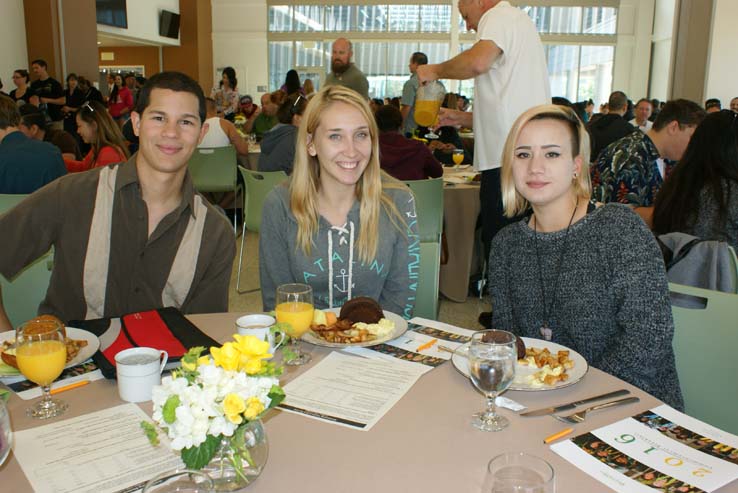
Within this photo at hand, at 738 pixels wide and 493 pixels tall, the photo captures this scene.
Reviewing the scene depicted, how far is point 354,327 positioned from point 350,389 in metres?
0.27

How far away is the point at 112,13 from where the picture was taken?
12.9 meters

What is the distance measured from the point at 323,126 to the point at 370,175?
9.1 inches

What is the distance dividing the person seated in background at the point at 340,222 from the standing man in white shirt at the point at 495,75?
1.06 metres

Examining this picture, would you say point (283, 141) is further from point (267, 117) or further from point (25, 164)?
point (267, 117)

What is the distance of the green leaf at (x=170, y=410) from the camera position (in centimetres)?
79

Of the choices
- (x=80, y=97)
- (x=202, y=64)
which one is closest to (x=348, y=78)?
(x=80, y=97)

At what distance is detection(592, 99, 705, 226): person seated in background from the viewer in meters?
3.46

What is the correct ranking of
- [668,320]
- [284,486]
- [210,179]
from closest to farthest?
[284,486], [668,320], [210,179]

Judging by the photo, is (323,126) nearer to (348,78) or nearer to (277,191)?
(277,191)

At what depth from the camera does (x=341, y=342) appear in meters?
1.49

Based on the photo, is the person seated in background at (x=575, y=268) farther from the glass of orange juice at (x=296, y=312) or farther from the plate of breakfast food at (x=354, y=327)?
the glass of orange juice at (x=296, y=312)

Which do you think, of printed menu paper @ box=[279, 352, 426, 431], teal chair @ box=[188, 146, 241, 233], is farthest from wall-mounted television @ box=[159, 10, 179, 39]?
printed menu paper @ box=[279, 352, 426, 431]

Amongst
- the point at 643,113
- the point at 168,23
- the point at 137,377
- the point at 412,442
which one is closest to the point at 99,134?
the point at 137,377

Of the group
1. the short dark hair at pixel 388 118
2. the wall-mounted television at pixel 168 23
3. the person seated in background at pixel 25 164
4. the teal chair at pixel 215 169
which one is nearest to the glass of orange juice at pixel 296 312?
the person seated in background at pixel 25 164
